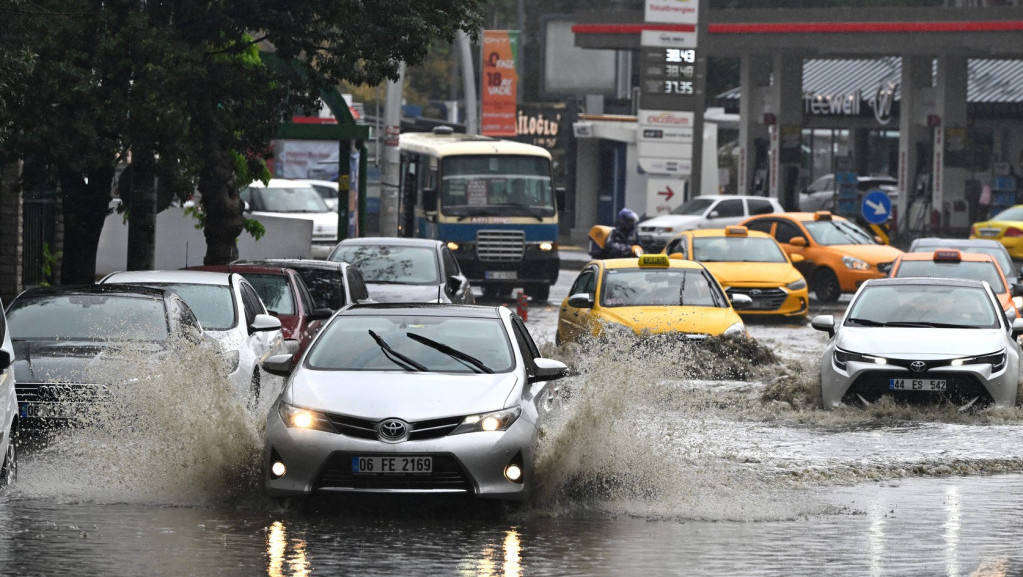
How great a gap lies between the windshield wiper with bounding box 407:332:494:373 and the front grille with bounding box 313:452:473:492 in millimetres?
1043

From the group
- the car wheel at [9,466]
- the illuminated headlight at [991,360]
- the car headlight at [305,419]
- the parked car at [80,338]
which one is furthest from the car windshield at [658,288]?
the car headlight at [305,419]

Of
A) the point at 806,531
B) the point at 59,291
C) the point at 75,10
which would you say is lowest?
the point at 806,531

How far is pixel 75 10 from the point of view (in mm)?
18766

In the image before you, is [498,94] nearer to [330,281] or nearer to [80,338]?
[330,281]

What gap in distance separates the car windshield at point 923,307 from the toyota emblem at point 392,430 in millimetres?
7908

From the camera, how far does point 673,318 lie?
765 inches

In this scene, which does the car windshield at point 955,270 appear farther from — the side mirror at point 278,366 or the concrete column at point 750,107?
the concrete column at point 750,107

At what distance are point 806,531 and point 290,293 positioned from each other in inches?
368

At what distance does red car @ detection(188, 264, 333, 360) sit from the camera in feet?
58.4

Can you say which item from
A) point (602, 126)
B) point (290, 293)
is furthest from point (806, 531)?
point (602, 126)

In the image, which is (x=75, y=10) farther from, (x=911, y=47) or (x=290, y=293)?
(x=911, y=47)

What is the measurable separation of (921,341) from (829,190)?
151 feet

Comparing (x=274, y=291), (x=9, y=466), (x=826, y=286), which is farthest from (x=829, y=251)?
(x=9, y=466)

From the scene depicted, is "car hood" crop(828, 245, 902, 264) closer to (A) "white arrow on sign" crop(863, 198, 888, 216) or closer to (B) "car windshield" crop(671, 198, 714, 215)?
(A) "white arrow on sign" crop(863, 198, 888, 216)
